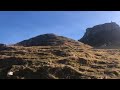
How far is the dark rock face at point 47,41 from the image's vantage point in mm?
29422

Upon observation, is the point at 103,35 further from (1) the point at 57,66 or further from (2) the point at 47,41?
(1) the point at 57,66

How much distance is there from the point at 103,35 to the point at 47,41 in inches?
329

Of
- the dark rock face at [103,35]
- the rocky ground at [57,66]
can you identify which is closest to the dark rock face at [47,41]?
the dark rock face at [103,35]

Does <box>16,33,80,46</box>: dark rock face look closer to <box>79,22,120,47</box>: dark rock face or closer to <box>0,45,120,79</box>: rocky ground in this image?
<box>79,22,120,47</box>: dark rock face

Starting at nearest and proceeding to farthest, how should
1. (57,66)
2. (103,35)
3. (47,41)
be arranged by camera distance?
1. (57,66)
2. (47,41)
3. (103,35)

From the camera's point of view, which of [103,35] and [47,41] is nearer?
[47,41]

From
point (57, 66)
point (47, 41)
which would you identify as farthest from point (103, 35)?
point (57, 66)

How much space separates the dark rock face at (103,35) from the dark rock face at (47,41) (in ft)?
11.4

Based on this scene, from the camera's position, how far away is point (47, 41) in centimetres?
3019
